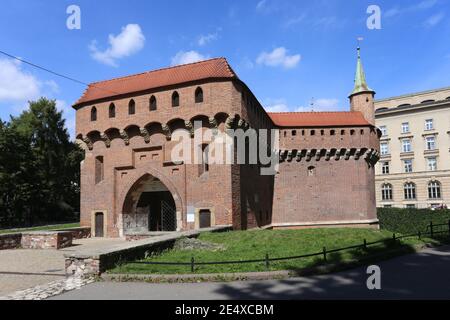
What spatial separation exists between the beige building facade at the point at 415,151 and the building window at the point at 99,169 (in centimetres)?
4213

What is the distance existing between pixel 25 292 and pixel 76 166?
43529 mm

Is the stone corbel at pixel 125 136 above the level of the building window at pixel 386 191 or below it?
above

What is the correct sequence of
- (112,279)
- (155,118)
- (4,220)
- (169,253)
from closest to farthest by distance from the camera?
(112,279), (169,253), (155,118), (4,220)

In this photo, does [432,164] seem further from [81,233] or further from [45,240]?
[45,240]

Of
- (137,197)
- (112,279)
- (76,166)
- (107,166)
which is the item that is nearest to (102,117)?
(107,166)

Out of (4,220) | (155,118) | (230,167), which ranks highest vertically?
(155,118)

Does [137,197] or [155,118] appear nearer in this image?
[155,118]

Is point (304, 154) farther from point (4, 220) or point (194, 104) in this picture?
point (4, 220)

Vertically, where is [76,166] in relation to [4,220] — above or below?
above

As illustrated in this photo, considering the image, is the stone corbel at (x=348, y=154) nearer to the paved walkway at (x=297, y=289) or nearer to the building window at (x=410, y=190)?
the paved walkway at (x=297, y=289)

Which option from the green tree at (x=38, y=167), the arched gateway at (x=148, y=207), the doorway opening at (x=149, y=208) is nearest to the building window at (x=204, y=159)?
the arched gateway at (x=148, y=207)

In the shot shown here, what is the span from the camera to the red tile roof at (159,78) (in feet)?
63.5

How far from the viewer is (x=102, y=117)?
72.5 feet

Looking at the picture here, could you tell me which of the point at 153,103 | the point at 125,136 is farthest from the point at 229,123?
the point at 125,136
